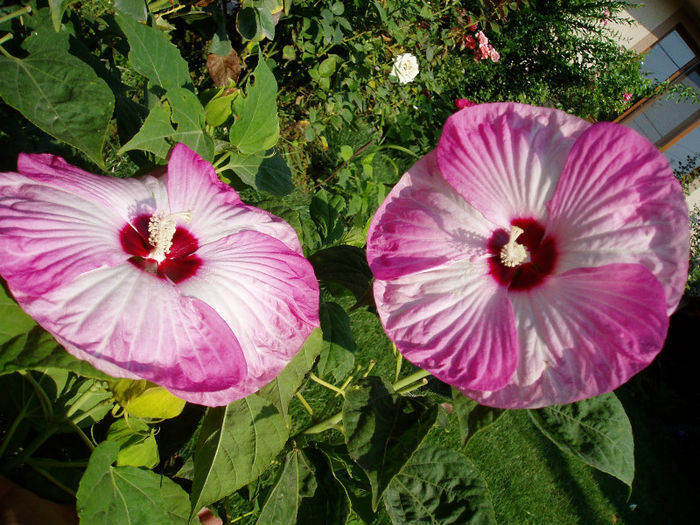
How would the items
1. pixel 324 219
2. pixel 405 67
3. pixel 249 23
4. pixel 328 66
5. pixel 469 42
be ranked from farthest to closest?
1. pixel 469 42
2. pixel 405 67
3. pixel 328 66
4. pixel 249 23
5. pixel 324 219

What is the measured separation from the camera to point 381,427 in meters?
0.65

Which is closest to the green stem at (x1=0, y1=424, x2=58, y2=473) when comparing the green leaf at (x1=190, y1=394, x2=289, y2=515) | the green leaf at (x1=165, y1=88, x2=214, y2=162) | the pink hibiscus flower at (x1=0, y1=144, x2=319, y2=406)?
the green leaf at (x1=190, y1=394, x2=289, y2=515)

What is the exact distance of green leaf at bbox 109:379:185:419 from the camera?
0.60 m

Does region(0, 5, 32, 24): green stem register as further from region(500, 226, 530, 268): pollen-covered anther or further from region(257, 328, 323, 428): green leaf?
region(500, 226, 530, 268): pollen-covered anther

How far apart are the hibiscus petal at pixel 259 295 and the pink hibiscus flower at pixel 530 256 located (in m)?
0.08

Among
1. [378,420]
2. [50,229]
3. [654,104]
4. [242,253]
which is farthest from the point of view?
[654,104]

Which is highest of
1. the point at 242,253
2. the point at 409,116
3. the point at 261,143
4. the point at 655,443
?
the point at 409,116

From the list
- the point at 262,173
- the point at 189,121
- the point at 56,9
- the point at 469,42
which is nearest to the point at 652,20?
the point at 469,42

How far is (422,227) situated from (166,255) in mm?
259

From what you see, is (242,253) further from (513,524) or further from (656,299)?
(513,524)

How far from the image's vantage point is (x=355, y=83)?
2785mm

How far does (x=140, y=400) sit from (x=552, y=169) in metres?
0.51

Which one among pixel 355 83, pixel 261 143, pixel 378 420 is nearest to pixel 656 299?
pixel 378 420

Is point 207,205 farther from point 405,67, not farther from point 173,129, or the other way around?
point 405,67
